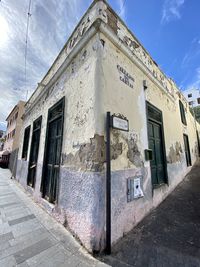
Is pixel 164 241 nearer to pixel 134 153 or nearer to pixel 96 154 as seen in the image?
pixel 134 153

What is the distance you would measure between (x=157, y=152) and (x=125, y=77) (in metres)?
2.38

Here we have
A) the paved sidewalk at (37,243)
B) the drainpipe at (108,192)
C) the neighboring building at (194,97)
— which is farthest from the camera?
the neighboring building at (194,97)

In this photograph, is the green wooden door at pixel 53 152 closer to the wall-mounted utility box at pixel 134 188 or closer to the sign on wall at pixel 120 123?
the sign on wall at pixel 120 123

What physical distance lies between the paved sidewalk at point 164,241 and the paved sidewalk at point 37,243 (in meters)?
0.43

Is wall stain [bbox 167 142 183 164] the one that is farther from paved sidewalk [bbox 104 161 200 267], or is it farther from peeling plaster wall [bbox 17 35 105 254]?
peeling plaster wall [bbox 17 35 105 254]

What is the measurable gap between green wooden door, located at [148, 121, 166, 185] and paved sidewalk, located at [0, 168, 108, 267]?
249 centimetres

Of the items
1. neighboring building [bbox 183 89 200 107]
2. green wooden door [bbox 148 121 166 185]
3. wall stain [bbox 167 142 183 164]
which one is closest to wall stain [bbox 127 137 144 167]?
green wooden door [bbox 148 121 166 185]

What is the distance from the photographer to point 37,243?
2.14 m

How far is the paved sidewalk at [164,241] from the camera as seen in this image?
1768mm

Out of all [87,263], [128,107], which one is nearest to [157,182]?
[128,107]

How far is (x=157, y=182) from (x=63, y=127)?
9.53 feet

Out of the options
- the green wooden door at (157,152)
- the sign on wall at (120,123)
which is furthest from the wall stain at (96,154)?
the green wooden door at (157,152)

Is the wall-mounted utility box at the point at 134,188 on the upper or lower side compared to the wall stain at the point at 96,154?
lower

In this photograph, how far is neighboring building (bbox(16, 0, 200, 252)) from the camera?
2.15 metres
